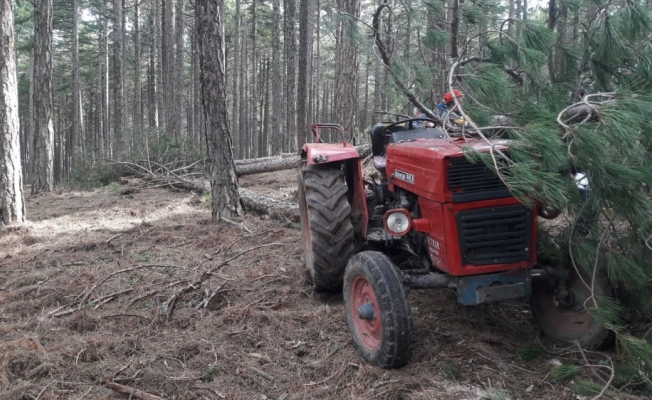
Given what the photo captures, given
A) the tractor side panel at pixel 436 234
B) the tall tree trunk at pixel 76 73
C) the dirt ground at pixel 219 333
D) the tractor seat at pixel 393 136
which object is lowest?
the dirt ground at pixel 219 333

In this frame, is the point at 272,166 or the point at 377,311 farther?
the point at 272,166

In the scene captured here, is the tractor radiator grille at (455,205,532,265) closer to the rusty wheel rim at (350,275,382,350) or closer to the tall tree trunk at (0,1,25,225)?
the rusty wheel rim at (350,275,382,350)

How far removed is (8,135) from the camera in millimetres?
8070

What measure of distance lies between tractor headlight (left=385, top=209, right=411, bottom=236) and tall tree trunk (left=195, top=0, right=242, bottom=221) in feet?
15.0

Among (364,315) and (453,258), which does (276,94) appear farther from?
(453,258)

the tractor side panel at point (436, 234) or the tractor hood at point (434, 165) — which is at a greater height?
the tractor hood at point (434, 165)

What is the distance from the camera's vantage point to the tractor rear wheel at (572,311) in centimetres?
342

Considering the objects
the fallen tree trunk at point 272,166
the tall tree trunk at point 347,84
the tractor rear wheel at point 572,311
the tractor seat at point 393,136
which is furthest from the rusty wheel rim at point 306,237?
the fallen tree trunk at point 272,166

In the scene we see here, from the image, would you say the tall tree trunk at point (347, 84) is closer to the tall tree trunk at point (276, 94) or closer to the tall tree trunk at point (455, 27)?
the tall tree trunk at point (455, 27)

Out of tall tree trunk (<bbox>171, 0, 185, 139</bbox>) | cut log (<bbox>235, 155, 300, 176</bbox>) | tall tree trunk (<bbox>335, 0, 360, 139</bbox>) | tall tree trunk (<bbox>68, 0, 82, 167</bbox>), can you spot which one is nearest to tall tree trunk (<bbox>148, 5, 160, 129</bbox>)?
tall tree trunk (<bbox>171, 0, 185, 139</bbox>)

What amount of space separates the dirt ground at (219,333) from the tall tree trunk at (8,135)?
1.54m

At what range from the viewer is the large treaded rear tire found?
434 centimetres

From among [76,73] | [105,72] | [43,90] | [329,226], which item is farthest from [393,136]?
[105,72]

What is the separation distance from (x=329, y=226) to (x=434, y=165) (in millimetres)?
1226
